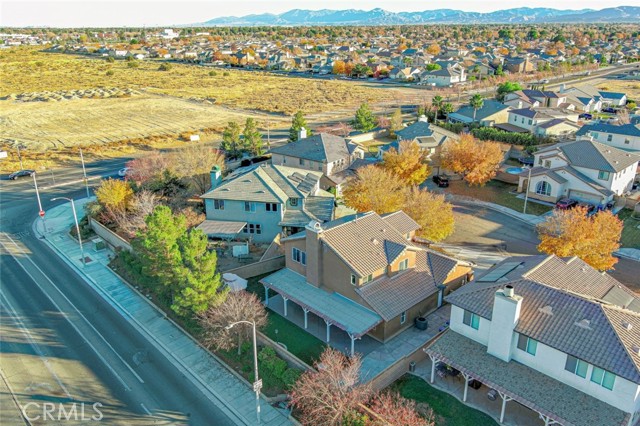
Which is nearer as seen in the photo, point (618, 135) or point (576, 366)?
point (576, 366)

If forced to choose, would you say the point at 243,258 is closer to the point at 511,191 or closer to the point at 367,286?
the point at 367,286

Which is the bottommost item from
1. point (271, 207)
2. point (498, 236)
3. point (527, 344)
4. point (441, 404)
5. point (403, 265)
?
point (441, 404)

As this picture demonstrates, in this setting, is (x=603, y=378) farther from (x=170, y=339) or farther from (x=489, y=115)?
(x=489, y=115)

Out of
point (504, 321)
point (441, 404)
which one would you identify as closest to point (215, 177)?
point (441, 404)

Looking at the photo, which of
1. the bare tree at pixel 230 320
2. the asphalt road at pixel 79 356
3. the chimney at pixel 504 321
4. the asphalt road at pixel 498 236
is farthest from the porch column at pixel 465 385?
the asphalt road at pixel 498 236

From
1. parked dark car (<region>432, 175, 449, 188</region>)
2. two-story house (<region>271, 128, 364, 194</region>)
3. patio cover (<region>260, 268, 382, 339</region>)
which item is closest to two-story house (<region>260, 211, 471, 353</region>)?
patio cover (<region>260, 268, 382, 339</region>)

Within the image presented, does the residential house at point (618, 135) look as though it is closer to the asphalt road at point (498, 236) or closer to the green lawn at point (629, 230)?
the green lawn at point (629, 230)

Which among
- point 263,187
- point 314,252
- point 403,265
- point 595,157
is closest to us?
point 314,252
